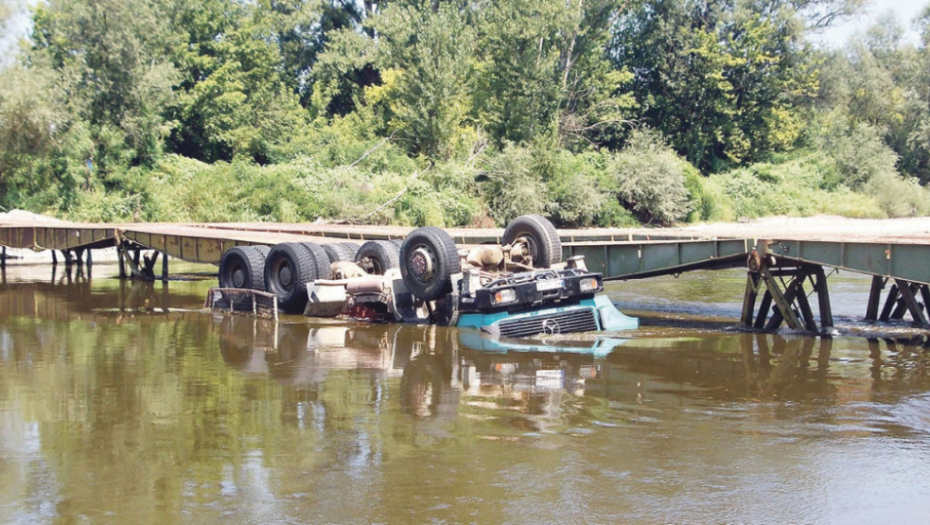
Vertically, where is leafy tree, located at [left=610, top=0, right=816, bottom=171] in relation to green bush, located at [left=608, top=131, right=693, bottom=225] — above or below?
above

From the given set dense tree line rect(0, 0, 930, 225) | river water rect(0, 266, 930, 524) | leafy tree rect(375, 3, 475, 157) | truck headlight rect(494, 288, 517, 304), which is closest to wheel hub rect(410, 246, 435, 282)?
river water rect(0, 266, 930, 524)

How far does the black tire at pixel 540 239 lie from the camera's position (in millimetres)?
16281

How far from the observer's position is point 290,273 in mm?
17547

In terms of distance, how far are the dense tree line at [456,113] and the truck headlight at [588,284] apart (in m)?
20.2

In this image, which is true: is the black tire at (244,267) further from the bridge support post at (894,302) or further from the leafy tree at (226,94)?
the leafy tree at (226,94)

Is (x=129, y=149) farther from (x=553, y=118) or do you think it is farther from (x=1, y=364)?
(x=1, y=364)

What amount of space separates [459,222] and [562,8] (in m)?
12.1

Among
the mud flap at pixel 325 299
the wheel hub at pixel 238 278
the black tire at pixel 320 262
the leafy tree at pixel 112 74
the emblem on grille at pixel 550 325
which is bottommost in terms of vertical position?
the emblem on grille at pixel 550 325

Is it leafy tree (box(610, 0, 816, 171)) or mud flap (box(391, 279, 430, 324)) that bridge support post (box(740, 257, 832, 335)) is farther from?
leafy tree (box(610, 0, 816, 171))

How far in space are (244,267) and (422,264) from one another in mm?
4468

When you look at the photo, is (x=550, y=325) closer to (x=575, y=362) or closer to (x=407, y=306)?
(x=575, y=362)

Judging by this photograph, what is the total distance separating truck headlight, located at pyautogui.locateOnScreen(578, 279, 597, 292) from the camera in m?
14.7

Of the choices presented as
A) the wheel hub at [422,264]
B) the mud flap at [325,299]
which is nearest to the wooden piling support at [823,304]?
the wheel hub at [422,264]

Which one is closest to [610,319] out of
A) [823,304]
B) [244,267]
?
[823,304]
